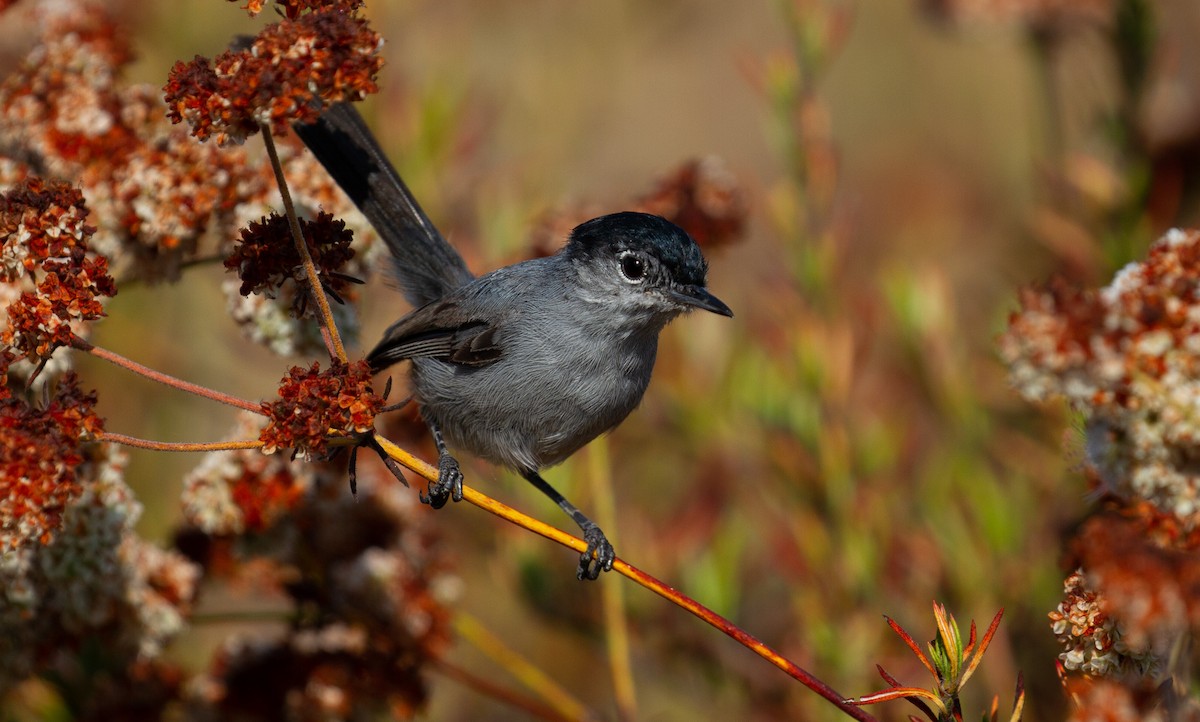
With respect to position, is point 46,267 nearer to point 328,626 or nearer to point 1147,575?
point 328,626

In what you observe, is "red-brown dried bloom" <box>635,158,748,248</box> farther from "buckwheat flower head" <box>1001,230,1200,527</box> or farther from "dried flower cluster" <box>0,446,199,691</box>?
"buckwheat flower head" <box>1001,230,1200,527</box>

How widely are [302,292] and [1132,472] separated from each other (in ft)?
5.16

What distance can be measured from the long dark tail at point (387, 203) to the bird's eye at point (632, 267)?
0.62 m

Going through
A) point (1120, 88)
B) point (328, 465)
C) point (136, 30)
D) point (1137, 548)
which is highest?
point (136, 30)

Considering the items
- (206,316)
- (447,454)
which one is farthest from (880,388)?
(206,316)

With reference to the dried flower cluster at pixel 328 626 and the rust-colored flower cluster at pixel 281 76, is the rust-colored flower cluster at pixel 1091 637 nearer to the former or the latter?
the rust-colored flower cluster at pixel 281 76

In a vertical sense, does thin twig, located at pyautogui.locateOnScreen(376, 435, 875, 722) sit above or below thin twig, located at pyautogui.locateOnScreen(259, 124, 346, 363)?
below

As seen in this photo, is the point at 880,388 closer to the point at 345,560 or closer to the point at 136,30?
the point at 345,560

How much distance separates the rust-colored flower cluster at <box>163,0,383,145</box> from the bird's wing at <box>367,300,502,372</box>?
1.50 metres

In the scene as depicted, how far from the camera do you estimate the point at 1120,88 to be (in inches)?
147

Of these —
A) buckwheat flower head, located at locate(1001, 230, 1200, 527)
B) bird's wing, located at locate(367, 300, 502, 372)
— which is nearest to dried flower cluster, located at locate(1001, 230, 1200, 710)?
buckwheat flower head, located at locate(1001, 230, 1200, 527)

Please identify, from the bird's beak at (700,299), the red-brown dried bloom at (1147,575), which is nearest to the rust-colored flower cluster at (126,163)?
the bird's beak at (700,299)

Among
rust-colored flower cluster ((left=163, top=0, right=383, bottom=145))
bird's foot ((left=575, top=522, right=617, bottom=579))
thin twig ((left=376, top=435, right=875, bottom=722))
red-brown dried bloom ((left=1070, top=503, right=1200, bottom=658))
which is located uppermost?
rust-colored flower cluster ((left=163, top=0, right=383, bottom=145))

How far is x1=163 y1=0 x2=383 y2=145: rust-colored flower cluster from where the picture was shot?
1853 mm
